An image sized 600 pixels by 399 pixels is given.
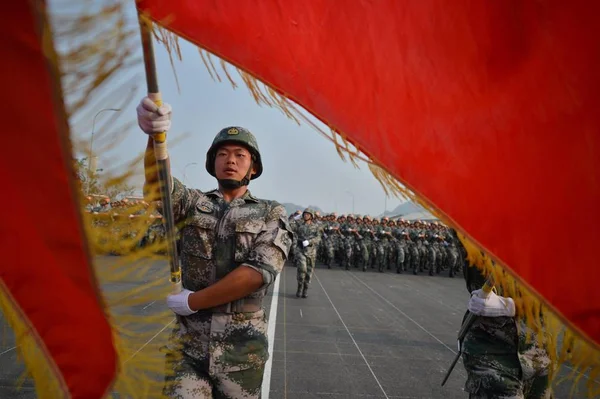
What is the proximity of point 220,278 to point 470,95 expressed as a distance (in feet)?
5.32

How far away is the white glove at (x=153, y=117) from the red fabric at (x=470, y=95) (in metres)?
0.38

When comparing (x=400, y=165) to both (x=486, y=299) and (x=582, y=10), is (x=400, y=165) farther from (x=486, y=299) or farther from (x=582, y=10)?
(x=486, y=299)

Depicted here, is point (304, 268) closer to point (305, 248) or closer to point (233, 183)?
point (305, 248)

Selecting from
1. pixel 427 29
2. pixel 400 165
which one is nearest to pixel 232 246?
→ pixel 400 165

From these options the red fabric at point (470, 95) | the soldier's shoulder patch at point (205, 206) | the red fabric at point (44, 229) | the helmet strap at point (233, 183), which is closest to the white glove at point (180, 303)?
the soldier's shoulder patch at point (205, 206)

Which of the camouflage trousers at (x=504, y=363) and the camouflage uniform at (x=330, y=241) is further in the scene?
the camouflage uniform at (x=330, y=241)

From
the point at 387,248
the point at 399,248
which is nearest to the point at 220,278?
the point at 399,248

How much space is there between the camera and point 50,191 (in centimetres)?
115

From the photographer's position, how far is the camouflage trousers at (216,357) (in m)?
2.06

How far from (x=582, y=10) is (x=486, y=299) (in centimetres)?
205

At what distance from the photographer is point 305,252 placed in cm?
988

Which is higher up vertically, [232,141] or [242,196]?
[232,141]

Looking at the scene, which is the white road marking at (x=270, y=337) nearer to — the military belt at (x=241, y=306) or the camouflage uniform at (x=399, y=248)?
the military belt at (x=241, y=306)

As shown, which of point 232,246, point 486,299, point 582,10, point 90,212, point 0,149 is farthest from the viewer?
point 486,299
